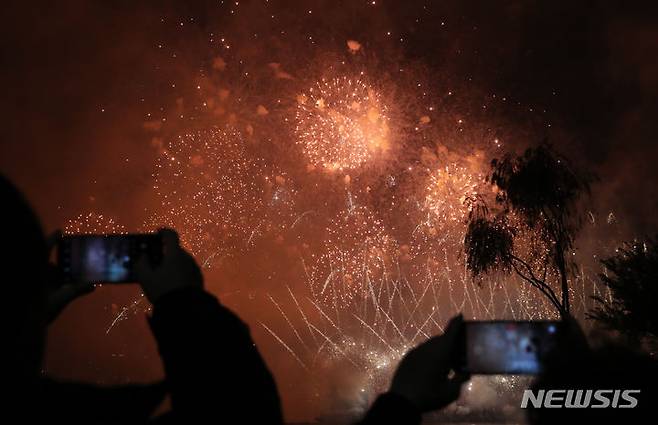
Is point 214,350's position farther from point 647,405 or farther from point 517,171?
point 517,171

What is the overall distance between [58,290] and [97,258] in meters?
0.28

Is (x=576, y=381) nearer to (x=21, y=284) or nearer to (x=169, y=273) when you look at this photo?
(x=169, y=273)

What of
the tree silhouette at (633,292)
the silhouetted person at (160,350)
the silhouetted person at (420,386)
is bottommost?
the tree silhouette at (633,292)

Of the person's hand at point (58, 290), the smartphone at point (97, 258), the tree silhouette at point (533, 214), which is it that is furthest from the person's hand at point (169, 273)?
the tree silhouette at point (533, 214)

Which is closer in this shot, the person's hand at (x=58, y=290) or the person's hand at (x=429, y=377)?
the person's hand at (x=429, y=377)

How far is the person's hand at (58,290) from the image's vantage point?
6.61 ft

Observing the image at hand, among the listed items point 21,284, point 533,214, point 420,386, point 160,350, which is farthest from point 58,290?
point 533,214

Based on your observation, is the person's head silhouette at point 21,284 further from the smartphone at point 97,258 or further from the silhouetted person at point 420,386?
the smartphone at point 97,258

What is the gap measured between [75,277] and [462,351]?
4.46ft

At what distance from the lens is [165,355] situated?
1588 mm

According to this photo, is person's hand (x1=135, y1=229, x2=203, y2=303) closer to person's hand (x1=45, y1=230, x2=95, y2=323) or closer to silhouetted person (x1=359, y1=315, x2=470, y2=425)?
person's hand (x1=45, y1=230, x2=95, y2=323)

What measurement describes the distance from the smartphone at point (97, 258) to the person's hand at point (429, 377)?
1075 mm

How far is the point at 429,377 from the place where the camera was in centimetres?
166

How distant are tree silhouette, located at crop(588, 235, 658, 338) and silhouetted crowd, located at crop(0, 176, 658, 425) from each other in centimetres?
1559
